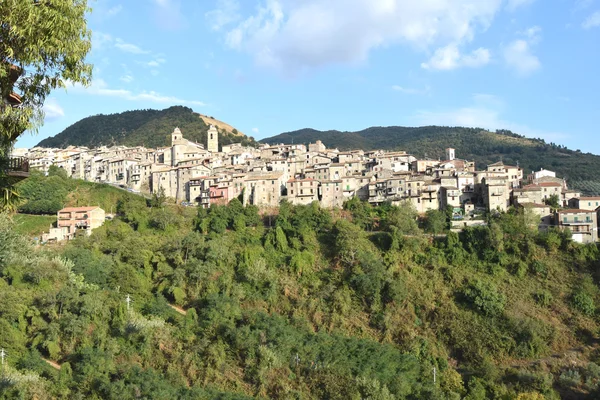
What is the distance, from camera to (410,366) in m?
27.4

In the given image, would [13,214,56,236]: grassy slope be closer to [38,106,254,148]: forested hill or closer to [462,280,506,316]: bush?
[462,280,506,316]: bush

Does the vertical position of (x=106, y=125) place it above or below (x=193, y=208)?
above

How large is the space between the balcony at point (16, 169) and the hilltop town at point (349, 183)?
123 feet

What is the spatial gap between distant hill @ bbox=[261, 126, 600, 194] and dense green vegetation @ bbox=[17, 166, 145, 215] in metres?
41.1

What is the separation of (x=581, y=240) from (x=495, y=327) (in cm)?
1279

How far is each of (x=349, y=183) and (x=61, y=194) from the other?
24577 mm

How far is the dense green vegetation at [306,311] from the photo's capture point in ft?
84.0

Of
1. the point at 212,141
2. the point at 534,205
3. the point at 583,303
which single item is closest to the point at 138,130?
the point at 212,141

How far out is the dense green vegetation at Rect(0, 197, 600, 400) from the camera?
2559 cm

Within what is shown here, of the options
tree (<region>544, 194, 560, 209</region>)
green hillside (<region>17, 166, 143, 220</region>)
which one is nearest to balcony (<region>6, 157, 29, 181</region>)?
green hillside (<region>17, 166, 143, 220</region>)

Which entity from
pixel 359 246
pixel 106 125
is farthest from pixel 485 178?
pixel 106 125

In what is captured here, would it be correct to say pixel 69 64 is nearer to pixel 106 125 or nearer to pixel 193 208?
pixel 193 208

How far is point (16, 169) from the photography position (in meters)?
7.25

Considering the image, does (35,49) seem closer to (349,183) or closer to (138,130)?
(349,183)
